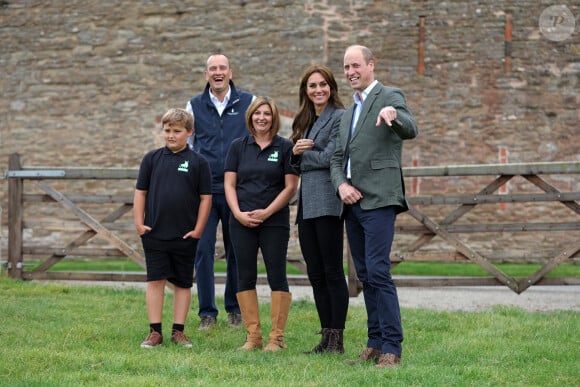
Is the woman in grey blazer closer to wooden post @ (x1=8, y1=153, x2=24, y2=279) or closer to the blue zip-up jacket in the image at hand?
the blue zip-up jacket

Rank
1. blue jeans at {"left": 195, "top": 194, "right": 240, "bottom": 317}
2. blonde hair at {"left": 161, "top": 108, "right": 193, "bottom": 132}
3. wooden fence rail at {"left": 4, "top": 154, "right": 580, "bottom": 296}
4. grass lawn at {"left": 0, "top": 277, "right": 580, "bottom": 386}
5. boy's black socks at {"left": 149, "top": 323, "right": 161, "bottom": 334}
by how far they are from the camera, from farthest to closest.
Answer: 1. wooden fence rail at {"left": 4, "top": 154, "right": 580, "bottom": 296}
2. blue jeans at {"left": 195, "top": 194, "right": 240, "bottom": 317}
3. blonde hair at {"left": 161, "top": 108, "right": 193, "bottom": 132}
4. boy's black socks at {"left": 149, "top": 323, "right": 161, "bottom": 334}
5. grass lawn at {"left": 0, "top": 277, "right": 580, "bottom": 386}

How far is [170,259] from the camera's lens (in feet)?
20.1

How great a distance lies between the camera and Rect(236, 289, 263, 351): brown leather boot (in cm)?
587

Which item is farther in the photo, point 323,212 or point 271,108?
point 271,108

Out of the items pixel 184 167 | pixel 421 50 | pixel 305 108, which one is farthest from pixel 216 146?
pixel 421 50

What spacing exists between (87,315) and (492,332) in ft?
10.3

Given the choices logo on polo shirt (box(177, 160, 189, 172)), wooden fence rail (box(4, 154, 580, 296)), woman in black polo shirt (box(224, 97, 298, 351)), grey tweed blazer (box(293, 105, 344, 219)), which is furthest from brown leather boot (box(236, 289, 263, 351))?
wooden fence rail (box(4, 154, 580, 296))

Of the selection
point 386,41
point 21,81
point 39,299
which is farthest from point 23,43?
point 39,299

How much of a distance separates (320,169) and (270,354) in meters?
1.20

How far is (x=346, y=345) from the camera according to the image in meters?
6.12

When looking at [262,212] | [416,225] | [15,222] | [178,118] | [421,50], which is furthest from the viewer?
[421,50]

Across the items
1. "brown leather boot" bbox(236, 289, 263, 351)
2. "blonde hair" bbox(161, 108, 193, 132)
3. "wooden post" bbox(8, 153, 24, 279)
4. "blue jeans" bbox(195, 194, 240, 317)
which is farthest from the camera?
"wooden post" bbox(8, 153, 24, 279)

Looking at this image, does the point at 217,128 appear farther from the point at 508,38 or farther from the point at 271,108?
the point at 508,38

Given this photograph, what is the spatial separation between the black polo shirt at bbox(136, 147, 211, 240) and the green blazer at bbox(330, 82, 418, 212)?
116 centimetres
